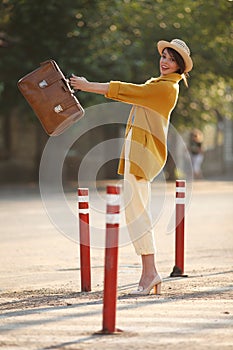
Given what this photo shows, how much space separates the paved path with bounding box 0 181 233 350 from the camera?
285 inches

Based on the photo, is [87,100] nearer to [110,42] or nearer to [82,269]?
[110,42]

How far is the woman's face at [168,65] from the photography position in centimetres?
954

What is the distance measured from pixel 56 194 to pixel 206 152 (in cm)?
2292

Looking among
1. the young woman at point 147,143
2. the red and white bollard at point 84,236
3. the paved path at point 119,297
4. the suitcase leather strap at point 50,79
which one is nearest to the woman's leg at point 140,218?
the young woman at point 147,143

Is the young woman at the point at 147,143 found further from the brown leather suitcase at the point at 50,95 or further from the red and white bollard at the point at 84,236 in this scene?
the red and white bollard at the point at 84,236

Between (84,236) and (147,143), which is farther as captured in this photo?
(84,236)

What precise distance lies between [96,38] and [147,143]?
64.9ft

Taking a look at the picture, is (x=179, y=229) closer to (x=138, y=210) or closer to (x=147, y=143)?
(x=138, y=210)

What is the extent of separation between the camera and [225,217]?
20.2 m

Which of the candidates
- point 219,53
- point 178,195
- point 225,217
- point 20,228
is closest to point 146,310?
point 178,195

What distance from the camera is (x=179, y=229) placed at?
11.3 metres

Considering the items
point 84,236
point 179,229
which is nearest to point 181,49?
point 84,236

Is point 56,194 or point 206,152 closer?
point 56,194

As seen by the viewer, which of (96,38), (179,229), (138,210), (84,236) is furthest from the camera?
(96,38)
